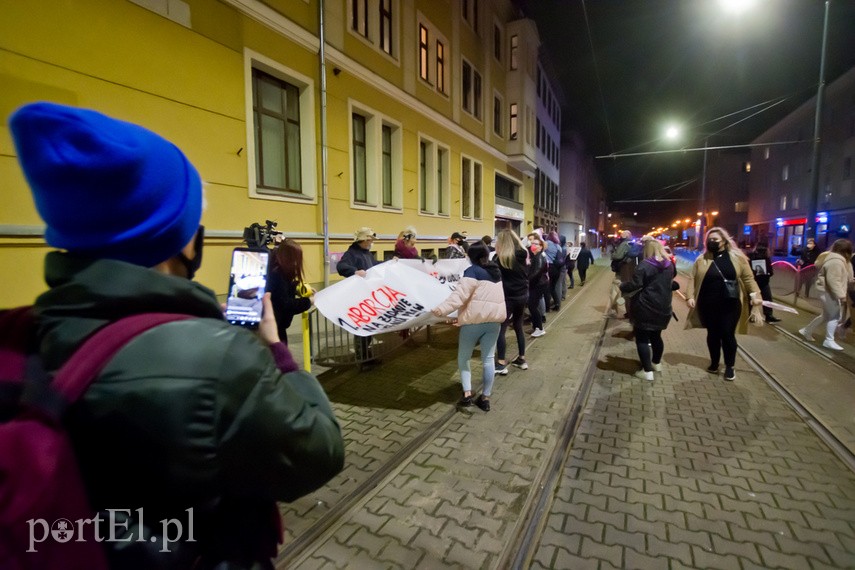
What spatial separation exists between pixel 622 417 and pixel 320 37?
376 inches

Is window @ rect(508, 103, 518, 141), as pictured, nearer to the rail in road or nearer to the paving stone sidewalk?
the rail in road

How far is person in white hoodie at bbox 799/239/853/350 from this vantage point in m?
7.15

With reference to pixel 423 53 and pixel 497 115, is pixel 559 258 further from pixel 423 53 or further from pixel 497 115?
pixel 497 115

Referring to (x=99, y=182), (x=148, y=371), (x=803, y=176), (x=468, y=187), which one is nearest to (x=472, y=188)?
(x=468, y=187)

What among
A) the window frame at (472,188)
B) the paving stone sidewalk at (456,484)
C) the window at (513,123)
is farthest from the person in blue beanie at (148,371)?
the window at (513,123)

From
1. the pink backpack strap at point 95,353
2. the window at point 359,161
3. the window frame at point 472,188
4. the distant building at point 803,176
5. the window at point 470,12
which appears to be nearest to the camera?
the pink backpack strap at point 95,353

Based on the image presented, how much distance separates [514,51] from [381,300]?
2243 centimetres

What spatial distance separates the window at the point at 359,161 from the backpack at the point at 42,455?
10.9m

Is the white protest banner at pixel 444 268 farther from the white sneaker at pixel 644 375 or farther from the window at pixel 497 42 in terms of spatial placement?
the window at pixel 497 42

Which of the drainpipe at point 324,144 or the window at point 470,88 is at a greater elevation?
the window at point 470,88

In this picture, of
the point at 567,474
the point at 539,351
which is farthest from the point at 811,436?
the point at 539,351

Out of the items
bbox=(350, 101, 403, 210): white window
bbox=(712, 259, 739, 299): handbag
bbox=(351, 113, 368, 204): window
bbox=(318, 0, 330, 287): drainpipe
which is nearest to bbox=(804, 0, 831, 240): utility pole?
bbox=(712, 259, 739, 299): handbag

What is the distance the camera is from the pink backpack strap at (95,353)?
2.56 feet

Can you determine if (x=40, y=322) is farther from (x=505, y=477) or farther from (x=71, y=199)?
(x=505, y=477)
